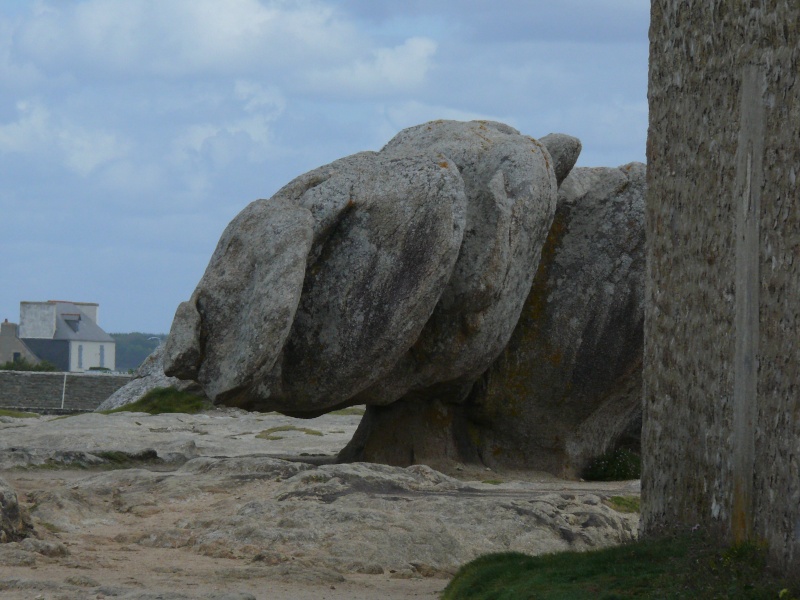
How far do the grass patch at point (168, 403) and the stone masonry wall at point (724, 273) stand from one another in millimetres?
17507

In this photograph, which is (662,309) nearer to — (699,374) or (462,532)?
(699,374)

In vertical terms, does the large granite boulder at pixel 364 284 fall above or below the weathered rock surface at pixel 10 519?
above

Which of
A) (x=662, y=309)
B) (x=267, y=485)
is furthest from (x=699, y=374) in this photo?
(x=267, y=485)

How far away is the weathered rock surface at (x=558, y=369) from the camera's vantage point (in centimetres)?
1652

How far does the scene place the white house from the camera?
70.1 meters

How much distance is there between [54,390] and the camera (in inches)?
1483

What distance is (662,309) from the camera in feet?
32.5

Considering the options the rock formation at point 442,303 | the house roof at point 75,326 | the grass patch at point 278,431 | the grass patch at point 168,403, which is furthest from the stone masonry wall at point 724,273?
the house roof at point 75,326

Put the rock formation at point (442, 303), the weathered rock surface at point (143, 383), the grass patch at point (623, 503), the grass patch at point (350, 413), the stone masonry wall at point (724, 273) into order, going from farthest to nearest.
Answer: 1. the weathered rock surface at point (143, 383)
2. the grass patch at point (350, 413)
3. the rock formation at point (442, 303)
4. the grass patch at point (623, 503)
5. the stone masonry wall at point (724, 273)

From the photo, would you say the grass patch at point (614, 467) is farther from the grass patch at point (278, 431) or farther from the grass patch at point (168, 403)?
the grass patch at point (168, 403)

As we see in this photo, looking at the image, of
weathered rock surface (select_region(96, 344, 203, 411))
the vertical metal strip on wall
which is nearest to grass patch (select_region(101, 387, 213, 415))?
weathered rock surface (select_region(96, 344, 203, 411))

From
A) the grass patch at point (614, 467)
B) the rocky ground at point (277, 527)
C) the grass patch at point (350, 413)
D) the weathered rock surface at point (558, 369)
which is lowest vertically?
the rocky ground at point (277, 527)

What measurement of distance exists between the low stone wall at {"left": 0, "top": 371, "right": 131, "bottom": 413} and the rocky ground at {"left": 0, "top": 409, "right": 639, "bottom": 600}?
21773mm

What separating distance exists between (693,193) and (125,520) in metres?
6.70
